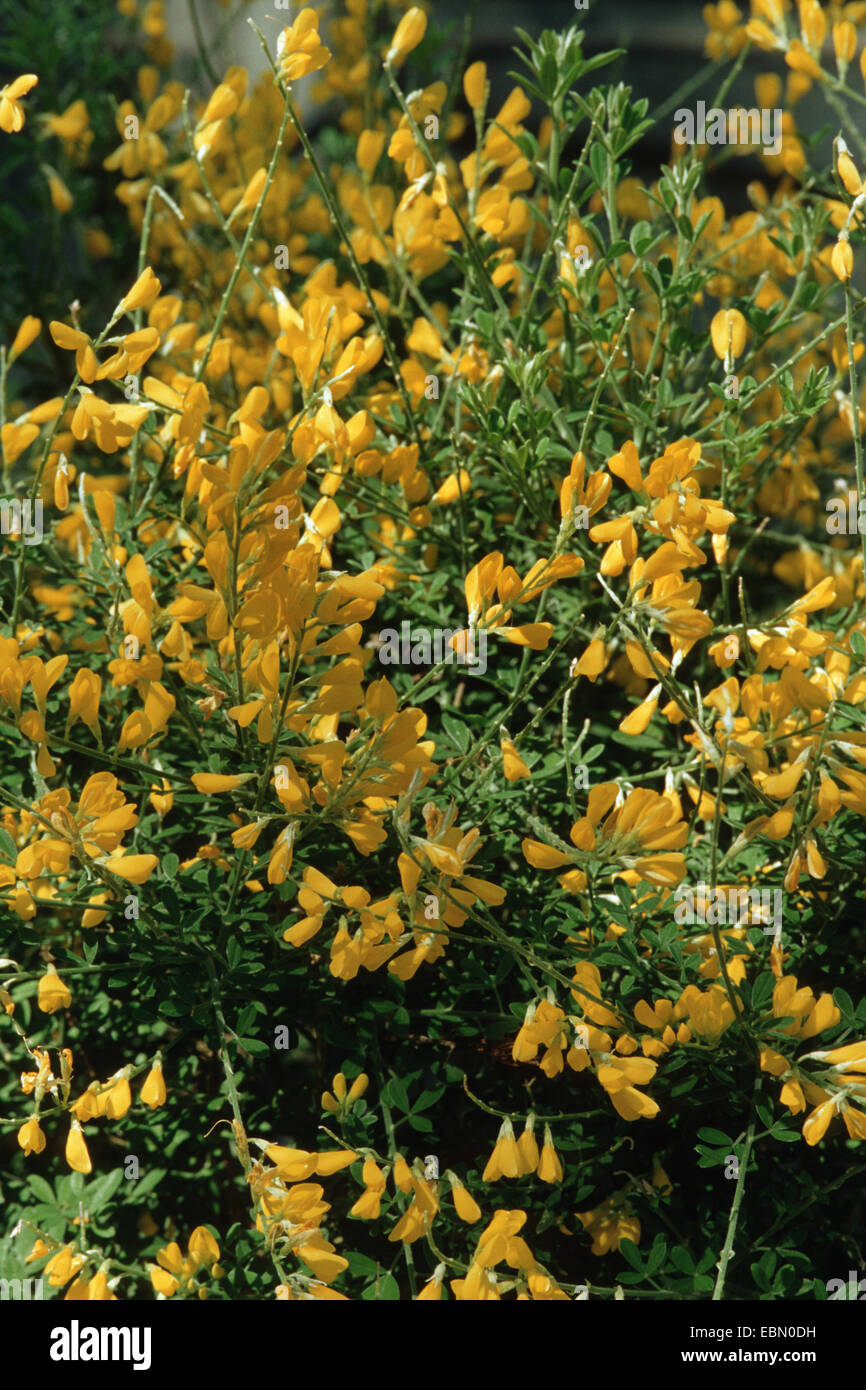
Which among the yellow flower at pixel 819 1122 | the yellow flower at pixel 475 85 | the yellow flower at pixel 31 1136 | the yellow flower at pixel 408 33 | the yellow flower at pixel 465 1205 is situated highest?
the yellow flower at pixel 408 33

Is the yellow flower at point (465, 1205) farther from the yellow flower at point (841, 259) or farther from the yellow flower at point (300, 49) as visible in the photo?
the yellow flower at point (300, 49)

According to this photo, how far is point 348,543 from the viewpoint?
154 cm

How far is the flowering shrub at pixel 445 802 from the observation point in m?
1.10

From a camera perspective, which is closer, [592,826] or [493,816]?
[592,826]

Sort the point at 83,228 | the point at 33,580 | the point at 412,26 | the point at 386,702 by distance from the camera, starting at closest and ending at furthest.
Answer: the point at 386,702 < the point at 412,26 < the point at 33,580 < the point at 83,228

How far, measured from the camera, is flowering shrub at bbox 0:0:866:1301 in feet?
3.61

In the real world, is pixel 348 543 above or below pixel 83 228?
below

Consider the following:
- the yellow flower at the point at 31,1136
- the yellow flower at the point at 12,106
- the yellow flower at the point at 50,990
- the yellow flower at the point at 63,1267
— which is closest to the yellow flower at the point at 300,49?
the yellow flower at the point at 12,106

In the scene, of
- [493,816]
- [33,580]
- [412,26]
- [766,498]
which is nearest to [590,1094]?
[493,816]

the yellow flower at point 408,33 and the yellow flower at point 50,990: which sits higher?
the yellow flower at point 408,33

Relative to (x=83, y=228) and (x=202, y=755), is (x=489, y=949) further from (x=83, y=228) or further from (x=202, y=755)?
(x=83, y=228)

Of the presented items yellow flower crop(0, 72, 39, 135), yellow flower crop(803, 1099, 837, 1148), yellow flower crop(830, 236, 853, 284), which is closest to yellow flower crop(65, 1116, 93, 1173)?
yellow flower crop(803, 1099, 837, 1148)

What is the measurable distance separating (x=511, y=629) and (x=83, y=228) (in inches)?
71.0

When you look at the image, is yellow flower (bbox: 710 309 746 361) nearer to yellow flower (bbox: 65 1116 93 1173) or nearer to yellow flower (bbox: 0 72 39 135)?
yellow flower (bbox: 0 72 39 135)
